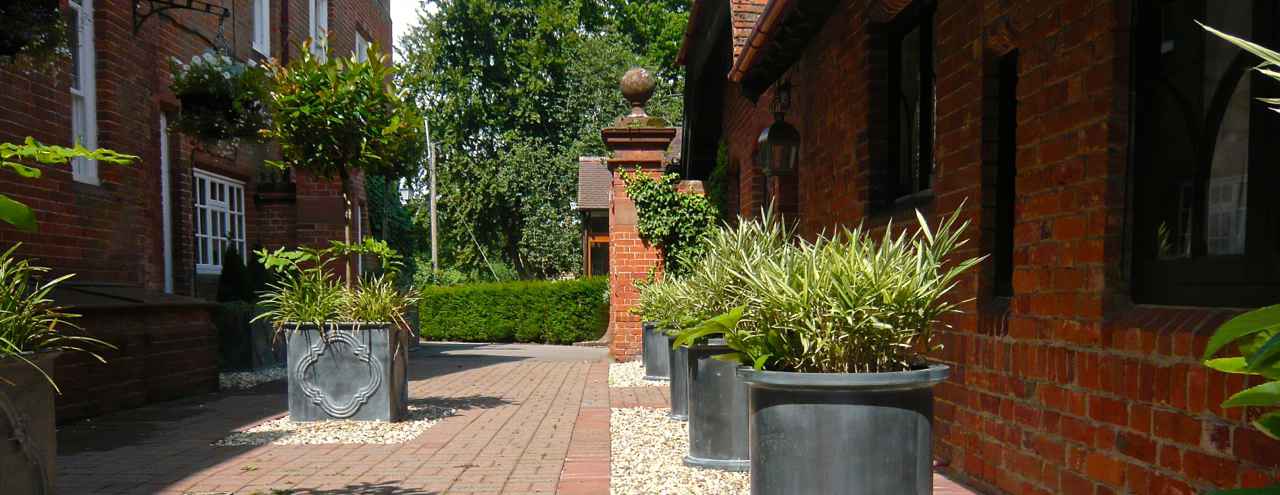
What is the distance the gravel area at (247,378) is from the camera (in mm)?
8898

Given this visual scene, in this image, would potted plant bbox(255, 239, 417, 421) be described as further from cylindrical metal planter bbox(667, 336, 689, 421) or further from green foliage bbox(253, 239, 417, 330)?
cylindrical metal planter bbox(667, 336, 689, 421)

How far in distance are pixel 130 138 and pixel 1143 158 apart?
8732mm

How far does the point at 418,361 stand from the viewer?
12883mm

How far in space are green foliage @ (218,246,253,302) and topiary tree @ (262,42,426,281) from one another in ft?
14.8

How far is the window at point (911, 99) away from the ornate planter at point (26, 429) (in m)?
4.18

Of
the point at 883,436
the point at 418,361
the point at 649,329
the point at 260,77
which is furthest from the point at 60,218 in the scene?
the point at 883,436

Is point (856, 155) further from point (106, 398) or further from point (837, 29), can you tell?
point (106, 398)

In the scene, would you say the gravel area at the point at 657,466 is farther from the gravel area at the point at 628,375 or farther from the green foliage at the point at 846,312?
the gravel area at the point at 628,375

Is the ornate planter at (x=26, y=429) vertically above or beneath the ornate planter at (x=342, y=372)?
above

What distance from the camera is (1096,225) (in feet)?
9.43

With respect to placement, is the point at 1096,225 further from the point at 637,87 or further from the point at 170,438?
the point at 637,87

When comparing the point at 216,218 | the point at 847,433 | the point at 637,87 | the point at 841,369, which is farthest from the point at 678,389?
the point at 216,218

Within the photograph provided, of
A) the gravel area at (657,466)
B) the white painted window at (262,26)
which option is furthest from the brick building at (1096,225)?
the white painted window at (262,26)

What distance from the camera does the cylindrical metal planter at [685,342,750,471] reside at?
14.7 ft
